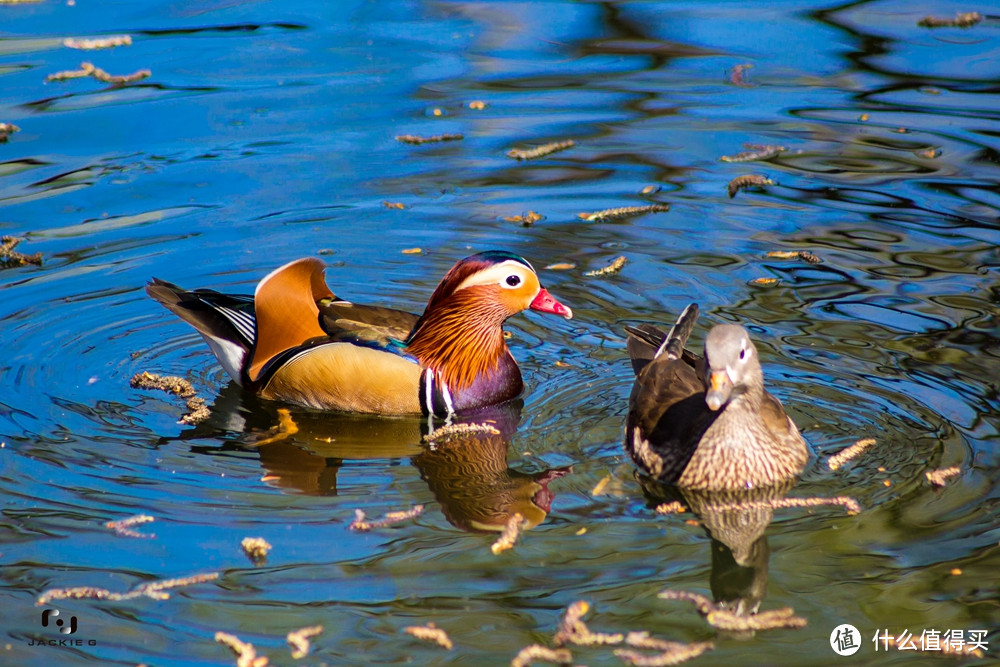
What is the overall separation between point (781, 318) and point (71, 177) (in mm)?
5913

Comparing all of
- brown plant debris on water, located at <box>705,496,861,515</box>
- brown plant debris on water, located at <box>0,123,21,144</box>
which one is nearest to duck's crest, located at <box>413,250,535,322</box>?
brown plant debris on water, located at <box>705,496,861,515</box>

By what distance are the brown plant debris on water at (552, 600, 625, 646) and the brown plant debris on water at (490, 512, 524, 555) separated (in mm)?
630

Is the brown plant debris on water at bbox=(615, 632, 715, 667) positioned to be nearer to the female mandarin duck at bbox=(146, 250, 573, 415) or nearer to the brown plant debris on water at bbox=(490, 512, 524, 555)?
the brown plant debris on water at bbox=(490, 512, 524, 555)

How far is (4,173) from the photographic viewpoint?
1002 cm

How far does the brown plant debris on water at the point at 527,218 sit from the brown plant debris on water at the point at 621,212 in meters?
A: 0.33

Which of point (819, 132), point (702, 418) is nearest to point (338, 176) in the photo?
point (819, 132)

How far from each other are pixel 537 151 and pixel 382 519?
5.29 meters

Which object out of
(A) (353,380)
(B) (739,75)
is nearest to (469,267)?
(A) (353,380)

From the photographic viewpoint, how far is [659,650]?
4.52 metres

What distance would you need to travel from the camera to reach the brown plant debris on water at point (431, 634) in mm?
4617

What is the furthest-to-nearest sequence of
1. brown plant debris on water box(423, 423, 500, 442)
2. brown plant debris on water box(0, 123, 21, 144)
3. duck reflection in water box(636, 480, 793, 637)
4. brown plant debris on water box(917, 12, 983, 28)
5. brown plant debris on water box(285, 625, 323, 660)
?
brown plant debris on water box(917, 12, 983, 28)
brown plant debris on water box(0, 123, 21, 144)
brown plant debris on water box(423, 423, 500, 442)
duck reflection in water box(636, 480, 793, 637)
brown plant debris on water box(285, 625, 323, 660)

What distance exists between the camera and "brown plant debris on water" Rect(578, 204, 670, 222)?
8992 mm

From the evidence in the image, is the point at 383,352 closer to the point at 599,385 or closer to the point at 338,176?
the point at 599,385

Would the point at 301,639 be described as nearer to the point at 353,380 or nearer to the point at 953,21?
the point at 353,380
